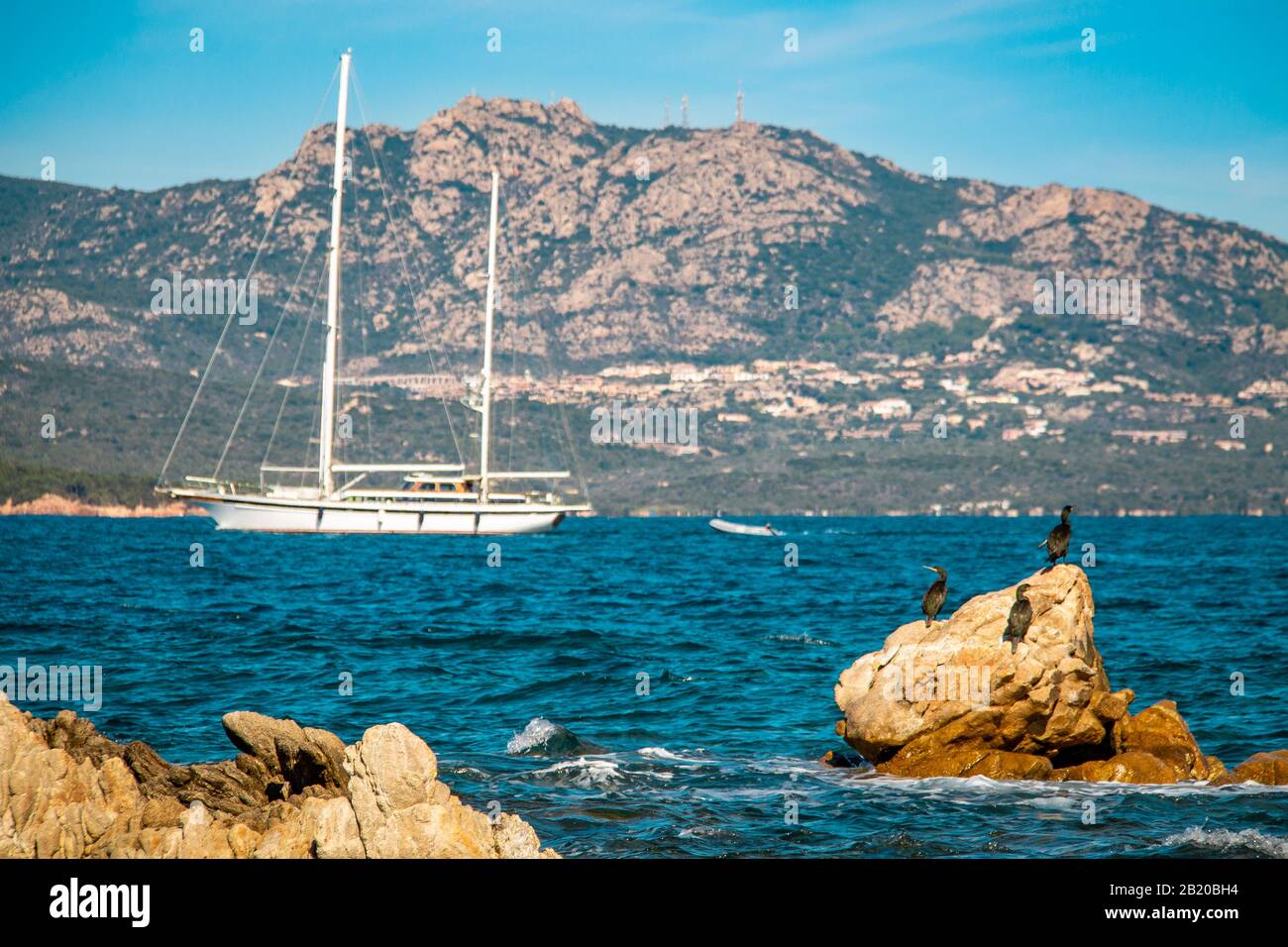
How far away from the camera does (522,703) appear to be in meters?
26.1

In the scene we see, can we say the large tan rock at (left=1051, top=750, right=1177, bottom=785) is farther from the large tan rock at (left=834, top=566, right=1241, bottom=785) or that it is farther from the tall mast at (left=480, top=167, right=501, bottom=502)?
the tall mast at (left=480, top=167, right=501, bottom=502)

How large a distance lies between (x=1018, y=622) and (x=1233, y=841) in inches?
189

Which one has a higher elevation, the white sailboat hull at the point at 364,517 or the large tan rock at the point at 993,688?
the large tan rock at the point at 993,688

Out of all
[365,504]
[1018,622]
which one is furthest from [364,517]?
[1018,622]

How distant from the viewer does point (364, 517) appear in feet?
360

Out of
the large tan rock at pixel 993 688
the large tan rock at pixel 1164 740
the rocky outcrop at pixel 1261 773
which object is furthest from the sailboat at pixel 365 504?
the rocky outcrop at pixel 1261 773

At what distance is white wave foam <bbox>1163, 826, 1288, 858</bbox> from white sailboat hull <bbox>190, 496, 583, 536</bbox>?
95.3m

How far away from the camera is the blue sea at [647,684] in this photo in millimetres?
16344

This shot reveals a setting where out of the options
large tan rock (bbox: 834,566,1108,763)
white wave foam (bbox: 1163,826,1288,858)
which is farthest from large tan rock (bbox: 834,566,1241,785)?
white wave foam (bbox: 1163,826,1288,858)

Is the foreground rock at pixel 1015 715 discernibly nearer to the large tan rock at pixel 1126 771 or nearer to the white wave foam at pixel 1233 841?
the large tan rock at pixel 1126 771

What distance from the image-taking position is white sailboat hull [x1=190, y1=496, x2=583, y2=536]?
108 metres

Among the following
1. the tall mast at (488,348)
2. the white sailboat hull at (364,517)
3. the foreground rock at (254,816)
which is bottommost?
the white sailboat hull at (364,517)

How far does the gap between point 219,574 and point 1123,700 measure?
50.6 m

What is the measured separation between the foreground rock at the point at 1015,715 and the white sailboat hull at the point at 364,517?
90.6 m
